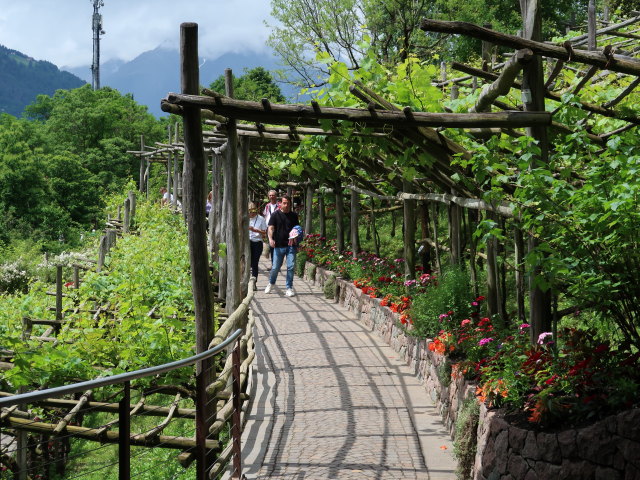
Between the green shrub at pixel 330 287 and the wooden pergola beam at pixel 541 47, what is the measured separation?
8.53m

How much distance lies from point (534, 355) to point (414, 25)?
20.5 m

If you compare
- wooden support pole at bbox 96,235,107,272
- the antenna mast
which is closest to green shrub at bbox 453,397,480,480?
wooden support pole at bbox 96,235,107,272

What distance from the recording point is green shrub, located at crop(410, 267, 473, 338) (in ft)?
25.6

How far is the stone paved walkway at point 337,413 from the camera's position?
575 cm

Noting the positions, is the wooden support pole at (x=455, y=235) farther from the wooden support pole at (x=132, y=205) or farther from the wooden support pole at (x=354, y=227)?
the wooden support pole at (x=132, y=205)

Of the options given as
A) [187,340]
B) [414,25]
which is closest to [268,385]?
[187,340]

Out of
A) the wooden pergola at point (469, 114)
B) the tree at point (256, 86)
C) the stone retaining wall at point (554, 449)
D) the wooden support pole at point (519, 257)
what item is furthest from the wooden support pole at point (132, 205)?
the stone retaining wall at point (554, 449)

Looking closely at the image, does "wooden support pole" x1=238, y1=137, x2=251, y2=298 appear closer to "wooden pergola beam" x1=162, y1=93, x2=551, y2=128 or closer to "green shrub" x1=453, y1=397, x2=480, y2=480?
"wooden pergola beam" x1=162, y1=93, x2=551, y2=128

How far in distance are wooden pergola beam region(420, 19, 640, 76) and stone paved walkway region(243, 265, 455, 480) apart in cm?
319

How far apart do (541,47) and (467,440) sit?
291 cm

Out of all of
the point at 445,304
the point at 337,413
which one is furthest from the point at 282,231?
the point at 337,413

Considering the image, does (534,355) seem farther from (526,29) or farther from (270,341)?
(270,341)

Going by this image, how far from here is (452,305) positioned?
307 inches

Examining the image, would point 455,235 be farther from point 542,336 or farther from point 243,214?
point 542,336
